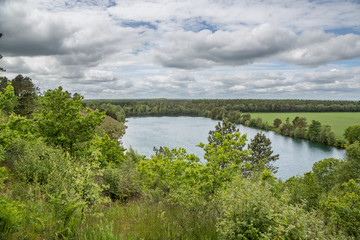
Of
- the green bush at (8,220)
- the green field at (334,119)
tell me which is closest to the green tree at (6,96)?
the green bush at (8,220)

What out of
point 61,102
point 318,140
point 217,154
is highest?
point 61,102

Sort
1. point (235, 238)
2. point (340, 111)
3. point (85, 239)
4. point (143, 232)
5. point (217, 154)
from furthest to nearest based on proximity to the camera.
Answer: point (340, 111) → point (217, 154) → point (143, 232) → point (85, 239) → point (235, 238)

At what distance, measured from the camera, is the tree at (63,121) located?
Result: 13242mm

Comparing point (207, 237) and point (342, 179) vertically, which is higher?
point (207, 237)

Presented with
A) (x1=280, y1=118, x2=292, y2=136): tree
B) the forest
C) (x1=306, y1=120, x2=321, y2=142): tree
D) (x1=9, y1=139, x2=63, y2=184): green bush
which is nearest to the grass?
the forest

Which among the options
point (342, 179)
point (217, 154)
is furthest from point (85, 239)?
point (342, 179)

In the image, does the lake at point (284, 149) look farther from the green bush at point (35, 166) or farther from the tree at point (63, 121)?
the green bush at point (35, 166)

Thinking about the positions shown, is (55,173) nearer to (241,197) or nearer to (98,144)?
(241,197)

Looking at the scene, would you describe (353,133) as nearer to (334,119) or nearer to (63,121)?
(63,121)

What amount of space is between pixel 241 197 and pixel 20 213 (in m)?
Answer: 4.23

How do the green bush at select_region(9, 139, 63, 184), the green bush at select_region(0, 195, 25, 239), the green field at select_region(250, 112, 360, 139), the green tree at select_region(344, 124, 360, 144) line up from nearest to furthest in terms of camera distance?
1. the green bush at select_region(0, 195, 25, 239)
2. the green bush at select_region(9, 139, 63, 184)
3. the green tree at select_region(344, 124, 360, 144)
4. the green field at select_region(250, 112, 360, 139)

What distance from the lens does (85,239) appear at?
150 inches

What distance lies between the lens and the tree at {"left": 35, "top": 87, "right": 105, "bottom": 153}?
13242 millimetres

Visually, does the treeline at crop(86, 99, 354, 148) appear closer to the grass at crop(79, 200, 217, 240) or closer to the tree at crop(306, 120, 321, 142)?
the tree at crop(306, 120, 321, 142)
